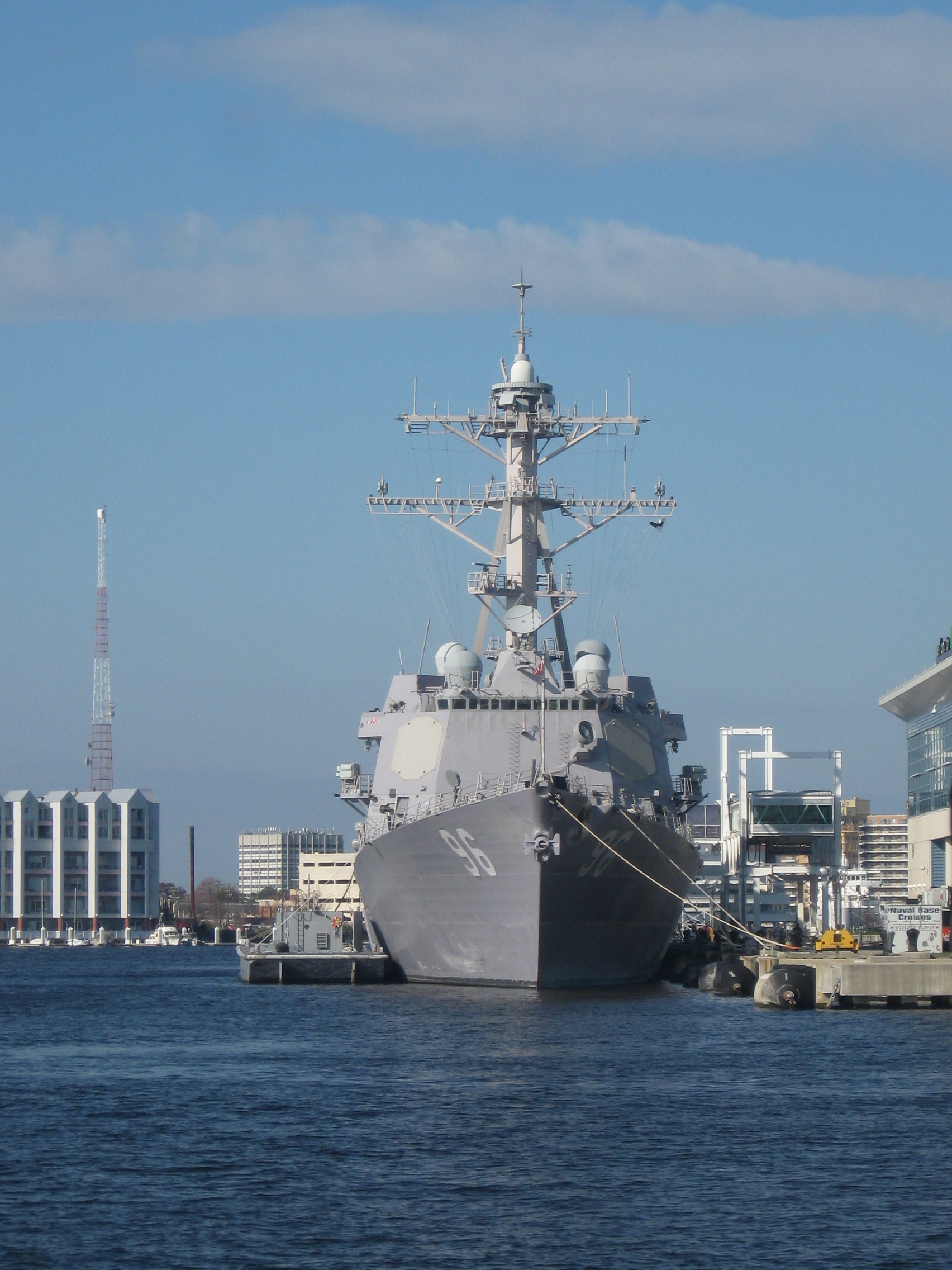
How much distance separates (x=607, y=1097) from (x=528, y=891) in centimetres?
1006

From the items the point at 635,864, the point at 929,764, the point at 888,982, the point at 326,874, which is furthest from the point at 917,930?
the point at 326,874

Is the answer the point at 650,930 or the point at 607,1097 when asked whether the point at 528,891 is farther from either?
the point at 607,1097

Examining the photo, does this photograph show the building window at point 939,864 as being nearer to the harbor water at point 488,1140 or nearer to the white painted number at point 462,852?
the harbor water at point 488,1140

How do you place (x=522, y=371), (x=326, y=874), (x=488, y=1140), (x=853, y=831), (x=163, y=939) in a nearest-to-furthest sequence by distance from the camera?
(x=488, y=1140), (x=522, y=371), (x=163, y=939), (x=326, y=874), (x=853, y=831)

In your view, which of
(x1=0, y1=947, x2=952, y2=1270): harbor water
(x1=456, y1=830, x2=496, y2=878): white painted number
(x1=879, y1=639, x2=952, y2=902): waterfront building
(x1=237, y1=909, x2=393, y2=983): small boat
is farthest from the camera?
(x1=879, y1=639, x2=952, y2=902): waterfront building

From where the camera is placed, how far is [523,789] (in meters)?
32.4

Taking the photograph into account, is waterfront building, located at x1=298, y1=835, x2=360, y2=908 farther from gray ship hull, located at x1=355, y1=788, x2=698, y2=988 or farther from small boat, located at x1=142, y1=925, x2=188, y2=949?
gray ship hull, located at x1=355, y1=788, x2=698, y2=988

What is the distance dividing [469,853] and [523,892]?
1319mm

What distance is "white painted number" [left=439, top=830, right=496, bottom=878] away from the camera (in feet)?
108

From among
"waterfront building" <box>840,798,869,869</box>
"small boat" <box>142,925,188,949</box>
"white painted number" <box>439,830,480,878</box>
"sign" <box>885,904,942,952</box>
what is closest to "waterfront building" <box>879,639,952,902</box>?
"sign" <box>885,904,942,952</box>

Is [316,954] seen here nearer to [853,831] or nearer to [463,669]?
[463,669]

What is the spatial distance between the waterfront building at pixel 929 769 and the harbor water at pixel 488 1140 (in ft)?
102

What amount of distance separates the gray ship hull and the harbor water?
1108 mm

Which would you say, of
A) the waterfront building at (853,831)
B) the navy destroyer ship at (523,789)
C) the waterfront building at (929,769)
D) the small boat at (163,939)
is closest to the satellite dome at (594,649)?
the navy destroyer ship at (523,789)
